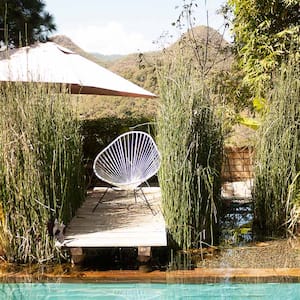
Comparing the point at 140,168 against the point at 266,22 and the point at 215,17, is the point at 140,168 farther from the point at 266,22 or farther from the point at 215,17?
the point at 215,17

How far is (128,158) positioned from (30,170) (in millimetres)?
2553

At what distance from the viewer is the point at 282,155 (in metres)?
5.51

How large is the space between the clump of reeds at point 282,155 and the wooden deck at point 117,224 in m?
1.38

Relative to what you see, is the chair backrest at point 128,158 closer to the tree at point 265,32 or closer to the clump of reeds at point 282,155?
the clump of reeds at point 282,155

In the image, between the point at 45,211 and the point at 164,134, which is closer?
the point at 45,211

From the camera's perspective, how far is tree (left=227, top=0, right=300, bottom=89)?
23.4 feet

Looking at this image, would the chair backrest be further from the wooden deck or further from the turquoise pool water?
the turquoise pool water

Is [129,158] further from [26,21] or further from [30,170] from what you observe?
[26,21]

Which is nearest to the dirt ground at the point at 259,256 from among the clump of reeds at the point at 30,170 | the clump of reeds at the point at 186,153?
the clump of reeds at the point at 186,153

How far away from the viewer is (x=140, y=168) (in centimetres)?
692

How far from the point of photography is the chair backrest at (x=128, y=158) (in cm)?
673

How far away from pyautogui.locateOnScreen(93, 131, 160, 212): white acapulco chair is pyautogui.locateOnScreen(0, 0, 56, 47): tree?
16.4 feet

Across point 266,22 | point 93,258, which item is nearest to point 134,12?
point 266,22

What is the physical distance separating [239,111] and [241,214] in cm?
311
